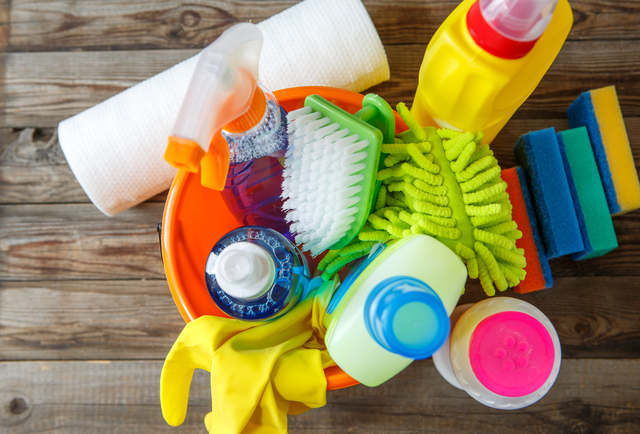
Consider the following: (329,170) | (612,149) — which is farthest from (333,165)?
(612,149)

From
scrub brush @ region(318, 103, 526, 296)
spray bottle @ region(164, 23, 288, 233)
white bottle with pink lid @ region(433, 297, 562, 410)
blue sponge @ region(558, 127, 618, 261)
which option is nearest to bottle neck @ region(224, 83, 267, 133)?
spray bottle @ region(164, 23, 288, 233)

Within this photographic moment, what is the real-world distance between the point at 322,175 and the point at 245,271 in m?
0.10

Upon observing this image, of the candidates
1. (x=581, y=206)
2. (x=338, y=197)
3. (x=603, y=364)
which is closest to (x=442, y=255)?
(x=338, y=197)

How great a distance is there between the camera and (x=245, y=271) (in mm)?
267

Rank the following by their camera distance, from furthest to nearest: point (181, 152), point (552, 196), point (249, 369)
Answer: point (552, 196) → point (249, 369) → point (181, 152)

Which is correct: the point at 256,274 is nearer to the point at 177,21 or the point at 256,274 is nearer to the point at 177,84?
the point at 177,84

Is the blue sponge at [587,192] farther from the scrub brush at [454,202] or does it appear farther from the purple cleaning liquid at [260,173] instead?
the purple cleaning liquid at [260,173]

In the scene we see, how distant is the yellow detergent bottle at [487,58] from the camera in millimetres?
266

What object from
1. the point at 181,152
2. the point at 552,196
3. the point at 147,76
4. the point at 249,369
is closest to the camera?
the point at 181,152

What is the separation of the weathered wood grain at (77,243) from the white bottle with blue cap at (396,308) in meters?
0.32

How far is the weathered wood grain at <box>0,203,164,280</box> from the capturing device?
0.53m

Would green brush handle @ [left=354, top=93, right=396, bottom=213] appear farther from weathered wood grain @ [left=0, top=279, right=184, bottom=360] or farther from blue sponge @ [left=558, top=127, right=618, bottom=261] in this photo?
weathered wood grain @ [left=0, top=279, right=184, bottom=360]

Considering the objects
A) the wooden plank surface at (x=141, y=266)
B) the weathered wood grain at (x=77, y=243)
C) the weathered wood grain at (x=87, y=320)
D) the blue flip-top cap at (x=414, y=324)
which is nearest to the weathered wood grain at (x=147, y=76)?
the wooden plank surface at (x=141, y=266)

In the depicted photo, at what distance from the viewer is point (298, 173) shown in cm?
33
